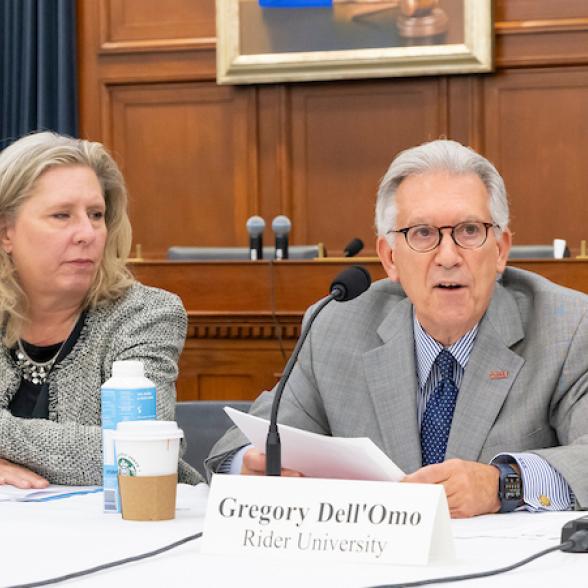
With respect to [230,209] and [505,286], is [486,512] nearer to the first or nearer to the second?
[505,286]

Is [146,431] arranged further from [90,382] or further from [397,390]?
[90,382]

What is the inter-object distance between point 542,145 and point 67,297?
5046 millimetres

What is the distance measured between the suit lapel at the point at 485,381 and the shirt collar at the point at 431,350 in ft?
0.12

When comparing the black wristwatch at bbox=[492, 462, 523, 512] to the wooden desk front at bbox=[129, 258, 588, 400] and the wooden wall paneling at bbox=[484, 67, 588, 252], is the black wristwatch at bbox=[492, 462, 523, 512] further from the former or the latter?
the wooden wall paneling at bbox=[484, 67, 588, 252]

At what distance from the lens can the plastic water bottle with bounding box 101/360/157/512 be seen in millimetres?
1854

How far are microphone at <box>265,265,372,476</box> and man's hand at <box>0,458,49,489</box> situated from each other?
0.61 metres

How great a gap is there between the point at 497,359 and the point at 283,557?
894mm

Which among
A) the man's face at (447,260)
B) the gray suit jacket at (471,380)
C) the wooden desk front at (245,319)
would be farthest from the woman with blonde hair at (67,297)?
the wooden desk front at (245,319)

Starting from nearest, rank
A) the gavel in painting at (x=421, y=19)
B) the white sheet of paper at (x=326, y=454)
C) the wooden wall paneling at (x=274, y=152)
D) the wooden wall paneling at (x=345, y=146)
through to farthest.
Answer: the white sheet of paper at (x=326, y=454), the gavel in painting at (x=421, y=19), the wooden wall paneling at (x=345, y=146), the wooden wall paneling at (x=274, y=152)

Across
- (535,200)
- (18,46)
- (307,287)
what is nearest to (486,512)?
(307,287)

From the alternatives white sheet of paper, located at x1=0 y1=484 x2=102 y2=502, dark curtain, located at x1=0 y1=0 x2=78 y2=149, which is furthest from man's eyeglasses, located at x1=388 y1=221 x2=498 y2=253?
dark curtain, located at x1=0 y1=0 x2=78 y2=149

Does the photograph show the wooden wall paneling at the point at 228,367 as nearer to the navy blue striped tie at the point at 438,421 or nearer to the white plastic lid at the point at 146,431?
the navy blue striped tie at the point at 438,421

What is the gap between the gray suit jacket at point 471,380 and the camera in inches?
86.4

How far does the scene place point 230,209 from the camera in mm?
7711
